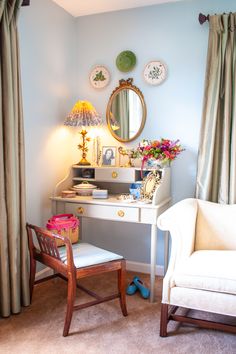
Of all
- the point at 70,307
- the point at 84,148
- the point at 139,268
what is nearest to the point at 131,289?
the point at 139,268

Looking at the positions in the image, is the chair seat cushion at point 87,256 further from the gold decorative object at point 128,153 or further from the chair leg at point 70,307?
the gold decorative object at point 128,153

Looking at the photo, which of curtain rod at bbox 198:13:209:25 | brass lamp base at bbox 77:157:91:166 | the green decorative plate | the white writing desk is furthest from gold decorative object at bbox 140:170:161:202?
curtain rod at bbox 198:13:209:25

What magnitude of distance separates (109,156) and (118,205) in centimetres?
66

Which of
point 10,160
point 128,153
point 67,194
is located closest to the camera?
point 10,160

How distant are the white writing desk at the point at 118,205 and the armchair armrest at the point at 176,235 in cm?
30

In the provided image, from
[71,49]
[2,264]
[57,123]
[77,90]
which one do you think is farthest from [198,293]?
[71,49]

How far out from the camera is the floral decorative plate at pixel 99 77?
3.11 m

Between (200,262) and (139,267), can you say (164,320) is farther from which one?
(139,267)

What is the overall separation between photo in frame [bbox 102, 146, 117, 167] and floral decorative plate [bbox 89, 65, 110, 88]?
23.7 inches

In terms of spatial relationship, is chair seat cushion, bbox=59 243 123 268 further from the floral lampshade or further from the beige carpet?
the floral lampshade

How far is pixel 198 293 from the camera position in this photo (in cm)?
191

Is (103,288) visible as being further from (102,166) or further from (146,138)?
(146,138)

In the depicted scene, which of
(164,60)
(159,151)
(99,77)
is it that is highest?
(164,60)

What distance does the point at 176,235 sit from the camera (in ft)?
6.78
